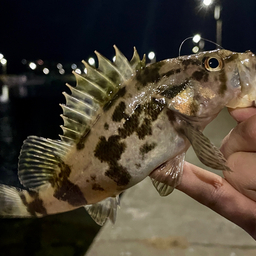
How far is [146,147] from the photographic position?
1.46 meters

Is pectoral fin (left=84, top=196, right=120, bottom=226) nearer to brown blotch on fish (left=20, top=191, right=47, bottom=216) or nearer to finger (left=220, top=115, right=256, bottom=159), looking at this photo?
brown blotch on fish (left=20, top=191, right=47, bottom=216)

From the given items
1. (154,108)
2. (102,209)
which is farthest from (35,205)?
(154,108)

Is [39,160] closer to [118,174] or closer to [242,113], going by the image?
[118,174]

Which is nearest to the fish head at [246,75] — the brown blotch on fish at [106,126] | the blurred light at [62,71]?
the brown blotch on fish at [106,126]

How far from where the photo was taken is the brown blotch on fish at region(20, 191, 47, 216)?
5.61 ft

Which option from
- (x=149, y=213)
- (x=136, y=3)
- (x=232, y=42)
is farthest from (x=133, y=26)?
(x=149, y=213)

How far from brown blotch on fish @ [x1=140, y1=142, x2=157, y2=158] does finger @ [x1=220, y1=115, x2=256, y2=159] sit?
0.59m

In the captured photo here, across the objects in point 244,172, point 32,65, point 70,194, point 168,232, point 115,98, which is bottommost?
point 168,232

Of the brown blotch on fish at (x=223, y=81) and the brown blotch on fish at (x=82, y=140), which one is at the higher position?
the brown blotch on fish at (x=223, y=81)

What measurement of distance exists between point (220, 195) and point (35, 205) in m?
1.40

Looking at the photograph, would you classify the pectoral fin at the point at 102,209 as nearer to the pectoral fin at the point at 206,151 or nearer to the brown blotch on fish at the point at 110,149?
the brown blotch on fish at the point at 110,149

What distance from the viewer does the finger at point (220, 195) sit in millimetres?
1763

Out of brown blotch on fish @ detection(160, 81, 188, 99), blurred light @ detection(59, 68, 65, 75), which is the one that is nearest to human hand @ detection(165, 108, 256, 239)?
brown blotch on fish @ detection(160, 81, 188, 99)

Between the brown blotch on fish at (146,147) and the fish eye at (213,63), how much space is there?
0.58 meters
